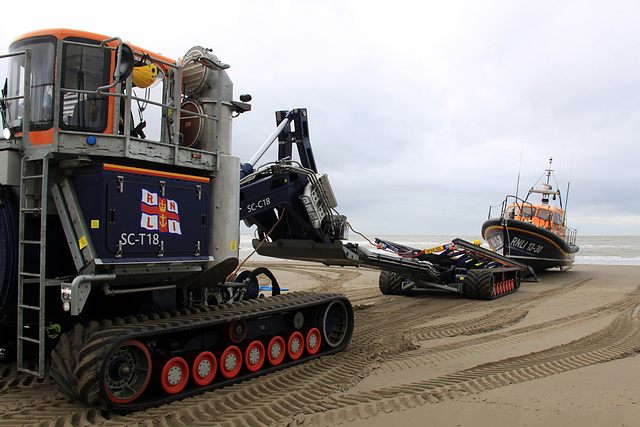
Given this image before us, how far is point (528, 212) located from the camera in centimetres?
2356

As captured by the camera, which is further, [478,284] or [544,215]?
[544,215]

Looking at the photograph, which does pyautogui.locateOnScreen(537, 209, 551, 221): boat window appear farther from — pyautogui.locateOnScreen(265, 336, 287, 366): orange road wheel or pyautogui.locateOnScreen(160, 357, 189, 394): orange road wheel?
pyautogui.locateOnScreen(160, 357, 189, 394): orange road wheel

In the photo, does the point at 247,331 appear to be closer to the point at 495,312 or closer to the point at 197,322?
the point at 197,322

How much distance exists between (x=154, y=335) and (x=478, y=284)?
10.2 metres

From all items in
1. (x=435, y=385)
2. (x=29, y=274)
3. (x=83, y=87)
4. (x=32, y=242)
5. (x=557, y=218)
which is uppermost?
(x=83, y=87)

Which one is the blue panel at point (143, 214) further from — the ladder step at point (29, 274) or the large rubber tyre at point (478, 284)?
the large rubber tyre at point (478, 284)

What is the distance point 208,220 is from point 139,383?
195cm

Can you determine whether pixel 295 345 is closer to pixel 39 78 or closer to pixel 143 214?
pixel 143 214

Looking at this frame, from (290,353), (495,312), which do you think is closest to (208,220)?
(290,353)

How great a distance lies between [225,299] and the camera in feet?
25.1

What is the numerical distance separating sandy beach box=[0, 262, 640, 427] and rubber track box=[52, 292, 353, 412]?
115mm

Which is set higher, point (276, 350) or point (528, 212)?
point (528, 212)

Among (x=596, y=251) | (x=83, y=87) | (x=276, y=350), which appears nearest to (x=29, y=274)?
(x=83, y=87)

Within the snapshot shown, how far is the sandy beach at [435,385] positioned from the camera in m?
4.94
